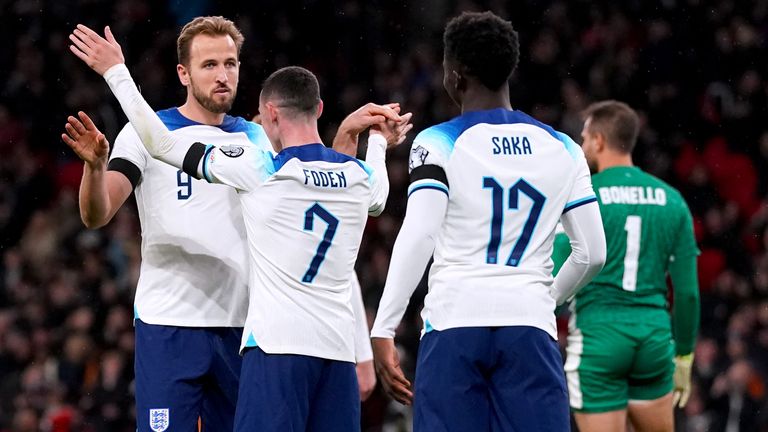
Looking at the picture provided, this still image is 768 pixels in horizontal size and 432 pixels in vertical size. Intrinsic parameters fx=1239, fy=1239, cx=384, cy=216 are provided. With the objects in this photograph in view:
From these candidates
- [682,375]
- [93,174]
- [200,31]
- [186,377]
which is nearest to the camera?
[93,174]

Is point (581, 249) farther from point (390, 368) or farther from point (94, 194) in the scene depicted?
point (94, 194)

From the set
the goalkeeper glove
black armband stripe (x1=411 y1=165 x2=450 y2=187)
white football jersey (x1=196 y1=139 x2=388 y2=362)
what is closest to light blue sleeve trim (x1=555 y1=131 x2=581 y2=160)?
black armband stripe (x1=411 y1=165 x2=450 y2=187)

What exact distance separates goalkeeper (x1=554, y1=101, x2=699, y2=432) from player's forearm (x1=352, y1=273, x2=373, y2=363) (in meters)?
1.54

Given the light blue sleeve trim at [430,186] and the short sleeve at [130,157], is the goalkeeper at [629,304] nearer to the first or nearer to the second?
the light blue sleeve trim at [430,186]

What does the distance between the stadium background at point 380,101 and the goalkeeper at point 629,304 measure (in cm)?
367

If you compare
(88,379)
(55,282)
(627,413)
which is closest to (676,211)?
(627,413)

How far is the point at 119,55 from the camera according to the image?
5.27m

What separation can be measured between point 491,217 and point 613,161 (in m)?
2.64

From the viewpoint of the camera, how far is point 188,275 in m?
5.47

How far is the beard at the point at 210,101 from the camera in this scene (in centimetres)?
561

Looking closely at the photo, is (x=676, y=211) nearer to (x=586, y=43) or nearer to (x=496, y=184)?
(x=496, y=184)

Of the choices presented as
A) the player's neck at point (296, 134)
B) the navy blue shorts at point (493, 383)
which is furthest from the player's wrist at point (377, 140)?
the navy blue shorts at point (493, 383)

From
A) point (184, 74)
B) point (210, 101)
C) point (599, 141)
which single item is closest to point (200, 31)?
point (184, 74)

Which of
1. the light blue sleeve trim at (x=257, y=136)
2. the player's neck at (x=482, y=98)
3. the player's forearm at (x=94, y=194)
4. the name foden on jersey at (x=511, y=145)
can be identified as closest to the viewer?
the name foden on jersey at (x=511, y=145)
